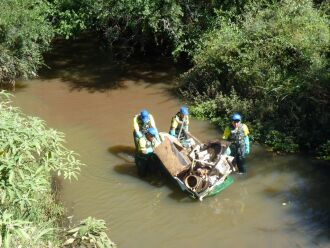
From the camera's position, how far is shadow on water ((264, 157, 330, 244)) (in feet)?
32.8

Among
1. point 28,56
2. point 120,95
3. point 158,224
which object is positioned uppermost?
point 28,56

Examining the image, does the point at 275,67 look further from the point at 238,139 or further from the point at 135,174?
the point at 135,174

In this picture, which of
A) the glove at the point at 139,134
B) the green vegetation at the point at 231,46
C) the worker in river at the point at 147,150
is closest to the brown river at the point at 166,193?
the worker in river at the point at 147,150

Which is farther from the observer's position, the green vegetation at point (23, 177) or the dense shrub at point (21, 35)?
the dense shrub at point (21, 35)

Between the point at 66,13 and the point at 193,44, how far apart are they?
173 inches

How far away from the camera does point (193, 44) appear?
16969 millimetres

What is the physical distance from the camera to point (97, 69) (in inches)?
766

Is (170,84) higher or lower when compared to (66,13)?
lower

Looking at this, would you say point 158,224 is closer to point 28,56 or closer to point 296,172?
point 296,172

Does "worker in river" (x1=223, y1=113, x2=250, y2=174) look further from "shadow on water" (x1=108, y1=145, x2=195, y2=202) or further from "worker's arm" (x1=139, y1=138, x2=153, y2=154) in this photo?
"worker's arm" (x1=139, y1=138, x2=153, y2=154)

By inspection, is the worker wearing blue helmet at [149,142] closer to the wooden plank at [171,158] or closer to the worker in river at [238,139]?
the wooden plank at [171,158]

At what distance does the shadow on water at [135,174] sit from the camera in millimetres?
11375

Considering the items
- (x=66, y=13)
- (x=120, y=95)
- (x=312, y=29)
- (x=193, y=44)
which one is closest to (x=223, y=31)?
(x=193, y=44)

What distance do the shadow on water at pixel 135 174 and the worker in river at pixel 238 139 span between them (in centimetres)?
145
